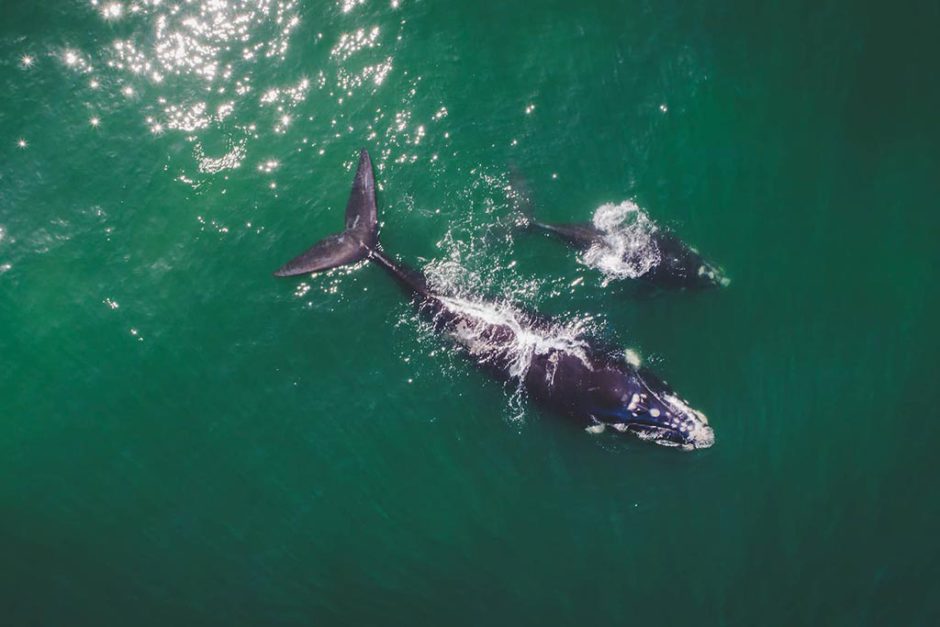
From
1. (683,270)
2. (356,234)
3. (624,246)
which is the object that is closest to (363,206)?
(356,234)

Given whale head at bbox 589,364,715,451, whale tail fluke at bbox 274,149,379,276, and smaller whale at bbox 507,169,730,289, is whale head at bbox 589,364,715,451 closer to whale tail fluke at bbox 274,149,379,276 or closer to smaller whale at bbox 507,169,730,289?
smaller whale at bbox 507,169,730,289

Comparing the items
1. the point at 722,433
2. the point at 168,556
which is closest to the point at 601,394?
the point at 722,433

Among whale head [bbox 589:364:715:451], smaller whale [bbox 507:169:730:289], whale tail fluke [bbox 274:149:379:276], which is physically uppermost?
smaller whale [bbox 507:169:730:289]

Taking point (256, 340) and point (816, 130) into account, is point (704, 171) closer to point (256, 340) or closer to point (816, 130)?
point (816, 130)

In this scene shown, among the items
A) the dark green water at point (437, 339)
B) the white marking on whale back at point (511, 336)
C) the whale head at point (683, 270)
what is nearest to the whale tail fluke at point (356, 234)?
the dark green water at point (437, 339)

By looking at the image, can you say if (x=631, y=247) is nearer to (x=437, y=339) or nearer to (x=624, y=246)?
(x=624, y=246)

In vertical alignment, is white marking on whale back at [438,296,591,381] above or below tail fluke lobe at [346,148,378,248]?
below

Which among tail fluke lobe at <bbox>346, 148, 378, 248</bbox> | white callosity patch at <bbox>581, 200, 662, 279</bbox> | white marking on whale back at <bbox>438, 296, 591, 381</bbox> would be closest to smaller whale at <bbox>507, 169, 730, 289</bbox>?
white callosity patch at <bbox>581, 200, 662, 279</bbox>
